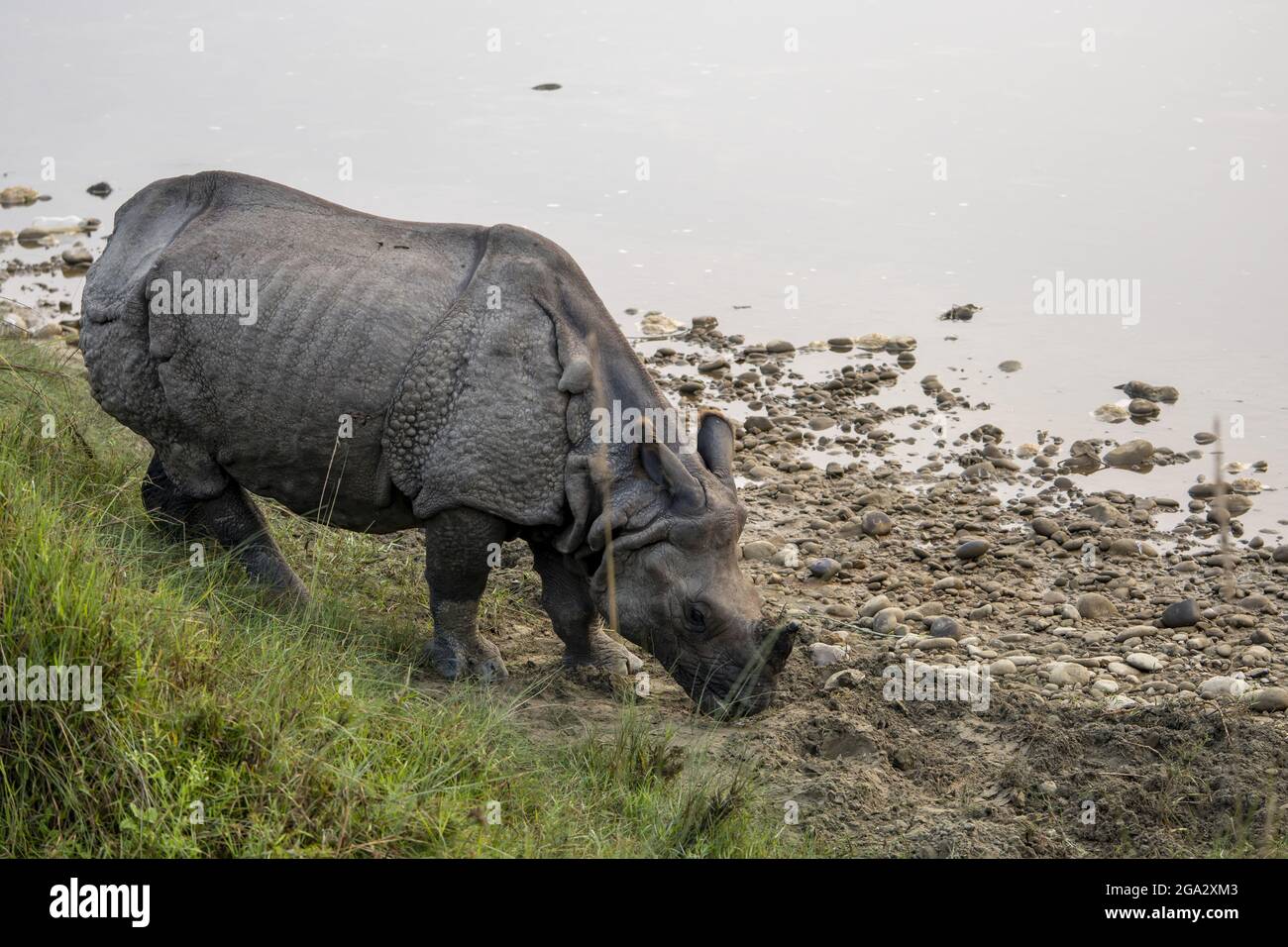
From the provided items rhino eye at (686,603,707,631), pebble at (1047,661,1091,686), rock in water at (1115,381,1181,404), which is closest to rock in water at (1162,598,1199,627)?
pebble at (1047,661,1091,686)

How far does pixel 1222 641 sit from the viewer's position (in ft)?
26.4

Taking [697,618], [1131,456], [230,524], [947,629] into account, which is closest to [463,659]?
[697,618]

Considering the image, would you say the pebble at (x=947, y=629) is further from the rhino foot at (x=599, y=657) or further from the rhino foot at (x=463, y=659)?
the rhino foot at (x=463, y=659)

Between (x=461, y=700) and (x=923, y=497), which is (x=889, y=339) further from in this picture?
(x=461, y=700)

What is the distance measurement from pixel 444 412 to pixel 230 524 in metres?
1.34

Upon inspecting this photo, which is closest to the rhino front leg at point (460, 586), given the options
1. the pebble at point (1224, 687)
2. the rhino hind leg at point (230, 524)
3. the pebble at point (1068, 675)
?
the rhino hind leg at point (230, 524)

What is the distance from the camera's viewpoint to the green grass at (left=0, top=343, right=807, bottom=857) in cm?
500

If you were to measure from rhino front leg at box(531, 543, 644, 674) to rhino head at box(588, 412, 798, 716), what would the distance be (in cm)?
40

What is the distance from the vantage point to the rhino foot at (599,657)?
7414 millimetres

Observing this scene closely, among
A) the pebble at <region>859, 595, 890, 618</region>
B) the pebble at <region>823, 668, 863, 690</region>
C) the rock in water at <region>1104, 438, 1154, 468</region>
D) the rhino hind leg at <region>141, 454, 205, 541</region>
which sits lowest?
the pebble at <region>823, 668, 863, 690</region>

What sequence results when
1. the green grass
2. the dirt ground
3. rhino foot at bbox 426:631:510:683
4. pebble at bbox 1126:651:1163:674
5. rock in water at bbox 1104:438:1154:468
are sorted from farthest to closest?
rock in water at bbox 1104:438:1154:468
pebble at bbox 1126:651:1163:674
rhino foot at bbox 426:631:510:683
the dirt ground
the green grass

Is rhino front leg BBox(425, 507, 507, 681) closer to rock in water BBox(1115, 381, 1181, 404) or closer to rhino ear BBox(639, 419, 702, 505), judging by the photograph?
rhino ear BBox(639, 419, 702, 505)

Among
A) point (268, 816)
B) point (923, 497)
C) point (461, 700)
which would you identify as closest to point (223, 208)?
point (461, 700)

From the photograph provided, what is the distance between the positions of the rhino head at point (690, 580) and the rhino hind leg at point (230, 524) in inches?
63.4
